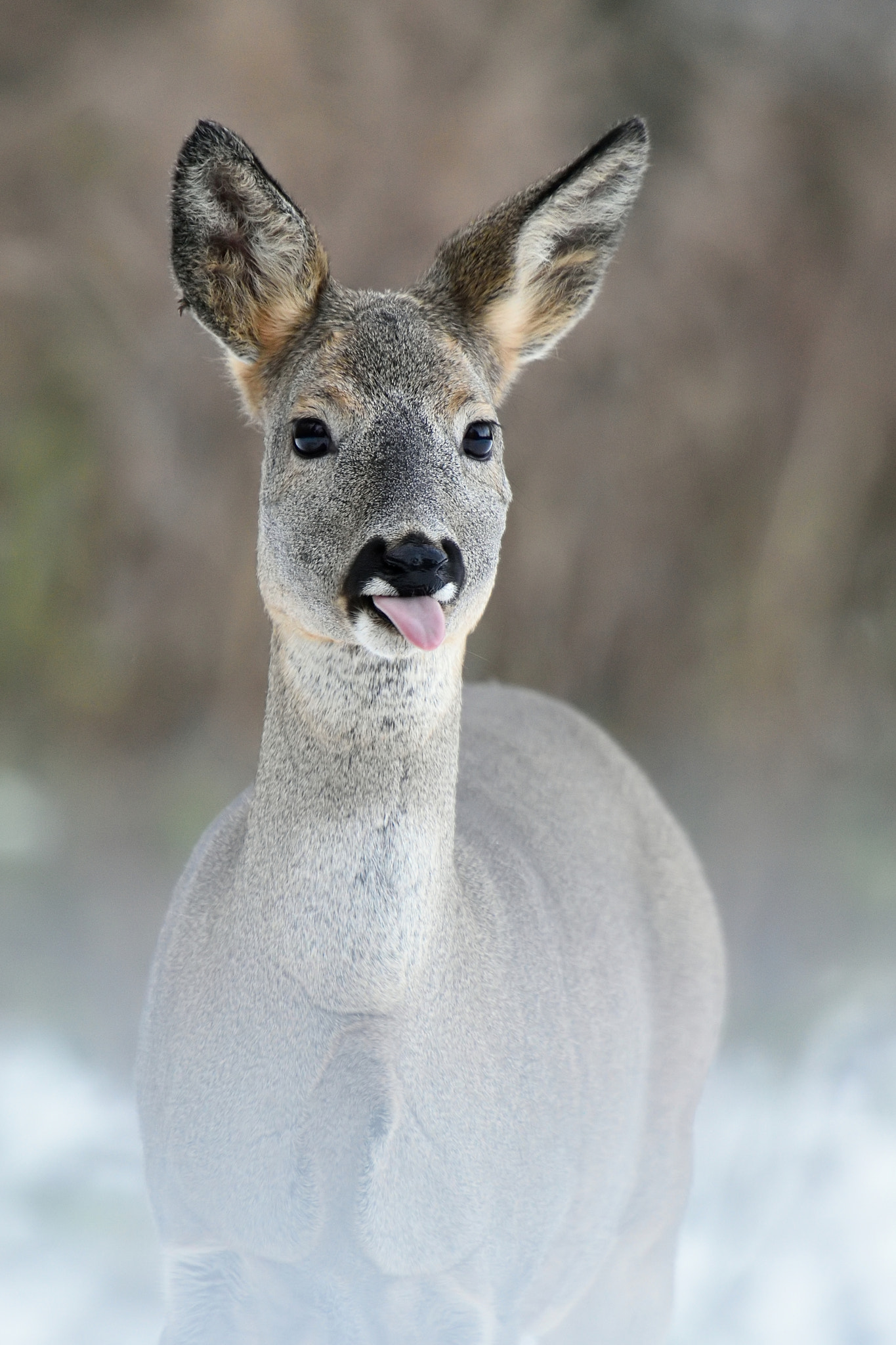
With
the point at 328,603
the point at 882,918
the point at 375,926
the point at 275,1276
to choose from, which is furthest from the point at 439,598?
the point at 882,918

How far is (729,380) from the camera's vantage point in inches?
166

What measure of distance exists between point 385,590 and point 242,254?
50 cm

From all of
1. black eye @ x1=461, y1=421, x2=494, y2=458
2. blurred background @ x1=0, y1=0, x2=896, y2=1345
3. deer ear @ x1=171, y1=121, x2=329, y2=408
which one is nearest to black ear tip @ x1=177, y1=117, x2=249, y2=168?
deer ear @ x1=171, y1=121, x2=329, y2=408

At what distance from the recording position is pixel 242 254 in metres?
1.85

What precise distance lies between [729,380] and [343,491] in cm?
274

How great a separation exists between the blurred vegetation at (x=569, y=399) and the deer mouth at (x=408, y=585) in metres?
2.20

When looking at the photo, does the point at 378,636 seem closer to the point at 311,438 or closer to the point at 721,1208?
the point at 311,438

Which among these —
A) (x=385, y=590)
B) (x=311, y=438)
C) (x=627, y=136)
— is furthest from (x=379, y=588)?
(x=627, y=136)

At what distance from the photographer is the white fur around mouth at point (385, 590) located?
1572 millimetres

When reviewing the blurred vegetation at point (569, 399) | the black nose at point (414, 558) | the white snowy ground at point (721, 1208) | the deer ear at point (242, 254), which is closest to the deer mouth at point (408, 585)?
the black nose at point (414, 558)

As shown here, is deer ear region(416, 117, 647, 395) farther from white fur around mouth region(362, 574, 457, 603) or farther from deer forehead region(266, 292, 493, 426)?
white fur around mouth region(362, 574, 457, 603)

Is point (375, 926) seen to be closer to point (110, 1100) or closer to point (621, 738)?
point (110, 1100)

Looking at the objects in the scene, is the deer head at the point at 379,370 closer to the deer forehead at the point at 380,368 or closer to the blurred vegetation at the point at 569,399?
the deer forehead at the point at 380,368

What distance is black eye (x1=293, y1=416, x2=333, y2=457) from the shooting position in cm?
172
